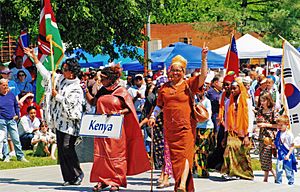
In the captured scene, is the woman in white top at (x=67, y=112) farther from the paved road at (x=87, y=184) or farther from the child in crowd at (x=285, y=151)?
the child in crowd at (x=285, y=151)

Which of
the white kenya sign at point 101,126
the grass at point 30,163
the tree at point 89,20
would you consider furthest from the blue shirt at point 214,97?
the tree at point 89,20

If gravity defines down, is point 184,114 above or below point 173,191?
above

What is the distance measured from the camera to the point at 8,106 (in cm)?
1584

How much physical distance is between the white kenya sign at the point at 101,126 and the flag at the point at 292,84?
2.90m

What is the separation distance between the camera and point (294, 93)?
1215 cm

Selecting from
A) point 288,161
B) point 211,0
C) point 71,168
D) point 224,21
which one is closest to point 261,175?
point 288,161

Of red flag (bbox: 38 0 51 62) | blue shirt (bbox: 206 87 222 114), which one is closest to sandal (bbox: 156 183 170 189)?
red flag (bbox: 38 0 51 62)

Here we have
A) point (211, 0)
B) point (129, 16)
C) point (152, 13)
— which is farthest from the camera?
point (211, 0)

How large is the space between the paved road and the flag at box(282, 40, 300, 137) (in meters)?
1.04

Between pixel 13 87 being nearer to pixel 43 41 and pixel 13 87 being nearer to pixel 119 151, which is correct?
pixel 43 41

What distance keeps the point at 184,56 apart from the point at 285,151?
16923mm

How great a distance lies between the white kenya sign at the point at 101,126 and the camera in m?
10.7

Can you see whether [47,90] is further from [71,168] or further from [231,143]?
[231,143]

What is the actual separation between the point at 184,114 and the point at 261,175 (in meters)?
4.51
